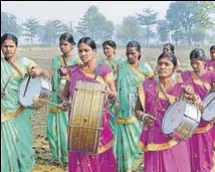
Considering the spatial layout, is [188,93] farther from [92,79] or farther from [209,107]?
[209,107]

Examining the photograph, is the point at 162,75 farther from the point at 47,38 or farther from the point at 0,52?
the point at 47,38

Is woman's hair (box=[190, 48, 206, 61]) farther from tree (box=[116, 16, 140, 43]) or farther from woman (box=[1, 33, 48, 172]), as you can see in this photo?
tree (box=[116, 16, 140, 43])

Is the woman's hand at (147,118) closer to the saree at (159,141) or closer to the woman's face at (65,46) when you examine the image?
the saree at (159,141)

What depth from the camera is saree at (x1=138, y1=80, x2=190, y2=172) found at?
4.34 metres

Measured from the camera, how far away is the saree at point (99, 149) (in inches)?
182

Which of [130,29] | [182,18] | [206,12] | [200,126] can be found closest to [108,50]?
[200,126]

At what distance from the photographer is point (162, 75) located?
4.40 m

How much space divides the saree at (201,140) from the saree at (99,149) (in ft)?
4.64

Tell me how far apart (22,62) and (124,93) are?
2.00 metres

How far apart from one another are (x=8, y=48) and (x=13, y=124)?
0.83m

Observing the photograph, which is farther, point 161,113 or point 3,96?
point 3,96

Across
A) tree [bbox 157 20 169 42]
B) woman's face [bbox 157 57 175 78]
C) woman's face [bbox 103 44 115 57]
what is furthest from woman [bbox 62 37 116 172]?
tree [bbox 157 20 169 42]

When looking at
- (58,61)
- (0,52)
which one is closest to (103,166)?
(0,52)

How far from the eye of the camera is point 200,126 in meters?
5.93
